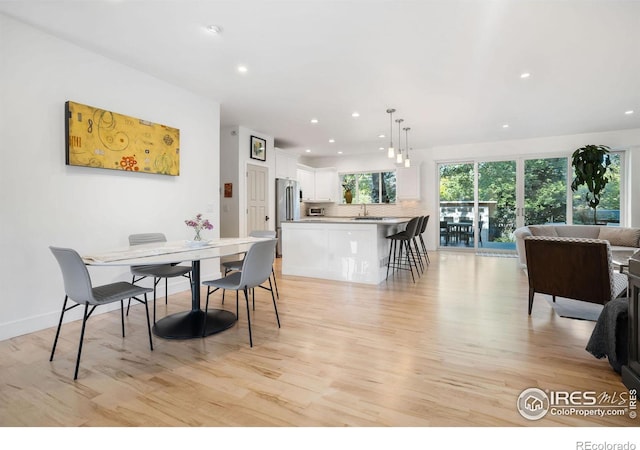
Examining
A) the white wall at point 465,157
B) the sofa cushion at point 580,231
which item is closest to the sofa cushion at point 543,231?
the sofa cushion at point 580,231

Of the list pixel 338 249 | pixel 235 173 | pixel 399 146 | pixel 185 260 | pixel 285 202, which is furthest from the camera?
pixel 399 146

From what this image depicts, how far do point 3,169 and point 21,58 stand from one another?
3.26 ft

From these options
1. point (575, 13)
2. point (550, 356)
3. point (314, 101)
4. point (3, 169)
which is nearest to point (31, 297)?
point (3, 169)

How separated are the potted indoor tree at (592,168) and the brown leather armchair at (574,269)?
4448 millimetres

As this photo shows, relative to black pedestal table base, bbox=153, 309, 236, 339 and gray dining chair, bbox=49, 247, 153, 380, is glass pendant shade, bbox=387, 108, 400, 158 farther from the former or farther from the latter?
gray dining chair, bbox=49, 247, 153, 380

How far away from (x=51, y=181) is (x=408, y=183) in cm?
717

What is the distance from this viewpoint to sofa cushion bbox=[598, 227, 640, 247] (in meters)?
5.29

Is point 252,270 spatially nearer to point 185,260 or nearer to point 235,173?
point 185,260

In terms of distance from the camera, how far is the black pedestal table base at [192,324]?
2668 millimetres

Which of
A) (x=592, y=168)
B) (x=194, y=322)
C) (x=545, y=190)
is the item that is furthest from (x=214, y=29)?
(x=545, y=190)

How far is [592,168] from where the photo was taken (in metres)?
6.36

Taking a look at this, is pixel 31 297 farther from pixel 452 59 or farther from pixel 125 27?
pixel 452 59

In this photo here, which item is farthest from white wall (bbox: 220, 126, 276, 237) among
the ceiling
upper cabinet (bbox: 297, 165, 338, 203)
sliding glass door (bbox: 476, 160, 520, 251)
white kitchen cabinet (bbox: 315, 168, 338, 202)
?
sliding glass door (bbox: 476, 160, 520, 251)
